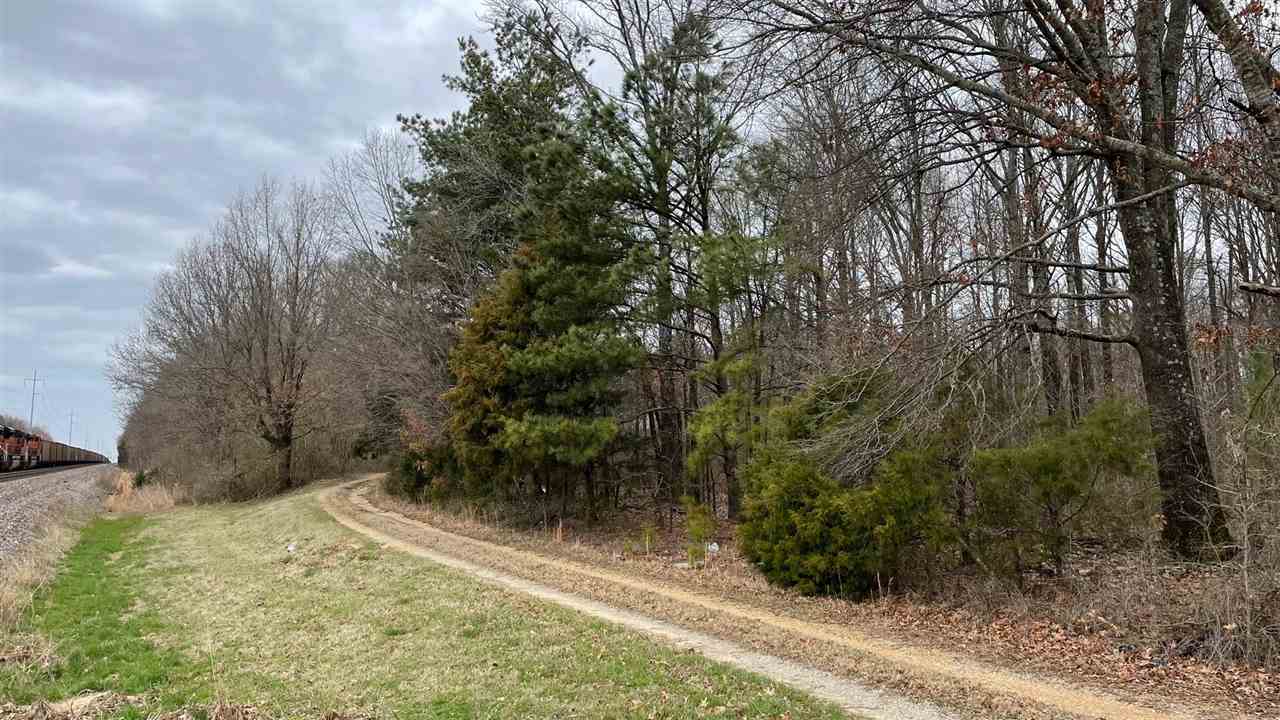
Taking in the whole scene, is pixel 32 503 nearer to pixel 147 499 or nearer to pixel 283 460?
pixel 147 499

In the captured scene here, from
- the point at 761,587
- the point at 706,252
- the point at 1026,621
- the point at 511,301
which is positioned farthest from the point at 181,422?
the point at 1026,621

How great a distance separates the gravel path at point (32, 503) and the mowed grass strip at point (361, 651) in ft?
21.7

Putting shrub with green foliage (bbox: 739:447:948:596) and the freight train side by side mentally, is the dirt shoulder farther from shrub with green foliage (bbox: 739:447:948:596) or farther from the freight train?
the freight train

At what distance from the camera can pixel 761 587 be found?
38.8 ft

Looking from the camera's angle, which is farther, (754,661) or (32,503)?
(32,503)

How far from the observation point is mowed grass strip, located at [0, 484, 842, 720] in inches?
266

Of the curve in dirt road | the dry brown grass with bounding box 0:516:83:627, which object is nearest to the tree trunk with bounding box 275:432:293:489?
the dry brown grass with bounding box 0:516:83:627

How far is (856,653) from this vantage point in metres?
8.03

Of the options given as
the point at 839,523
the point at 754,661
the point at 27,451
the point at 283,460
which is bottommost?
the point at 754,661

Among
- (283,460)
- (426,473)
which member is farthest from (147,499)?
(426,473)

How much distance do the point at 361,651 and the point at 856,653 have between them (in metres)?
5.50

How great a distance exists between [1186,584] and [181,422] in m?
39.8

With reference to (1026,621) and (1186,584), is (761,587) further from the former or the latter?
(1186,584)

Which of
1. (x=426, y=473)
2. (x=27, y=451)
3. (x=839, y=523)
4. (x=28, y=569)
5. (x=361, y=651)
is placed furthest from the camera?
(x=27, y=451)
